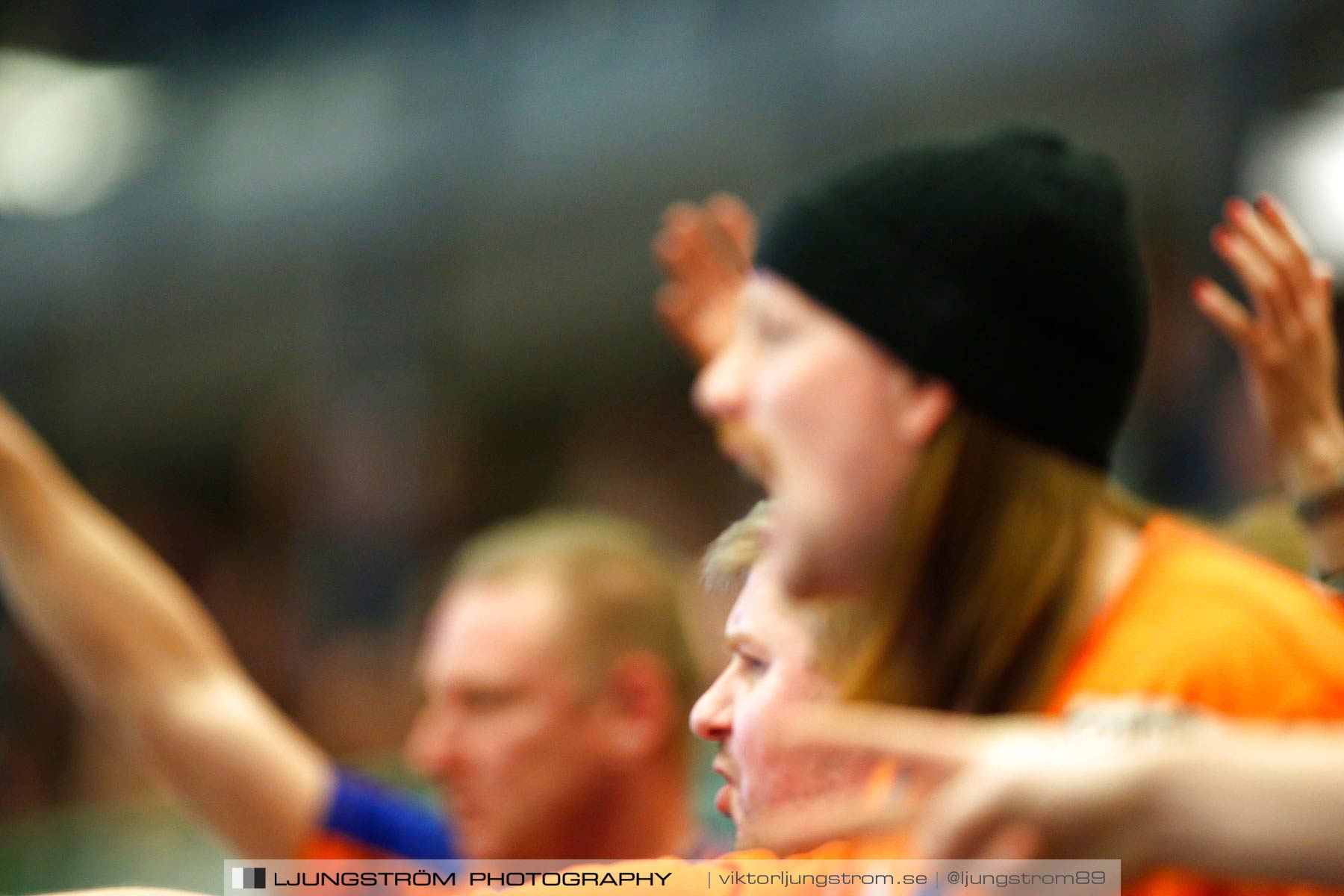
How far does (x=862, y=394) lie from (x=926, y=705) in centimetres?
19

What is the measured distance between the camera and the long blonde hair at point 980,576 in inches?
35.8

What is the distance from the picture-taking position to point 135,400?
8.25m

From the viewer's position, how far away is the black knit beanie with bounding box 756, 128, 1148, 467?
966 millimetres

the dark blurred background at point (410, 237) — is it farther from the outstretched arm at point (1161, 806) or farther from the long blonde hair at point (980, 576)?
the outstretched arm at point (1161, 806)

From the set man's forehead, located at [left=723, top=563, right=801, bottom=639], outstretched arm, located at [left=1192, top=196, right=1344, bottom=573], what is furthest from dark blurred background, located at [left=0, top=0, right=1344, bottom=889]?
man's forehead, located at [left=723, top=563, right=801, bottom=639]

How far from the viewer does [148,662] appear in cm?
187

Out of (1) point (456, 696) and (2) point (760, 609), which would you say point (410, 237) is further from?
(2) point (760, 609)

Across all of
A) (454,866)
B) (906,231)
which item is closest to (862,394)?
(906,231)

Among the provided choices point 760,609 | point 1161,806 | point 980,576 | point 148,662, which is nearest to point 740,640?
A: point 760,609

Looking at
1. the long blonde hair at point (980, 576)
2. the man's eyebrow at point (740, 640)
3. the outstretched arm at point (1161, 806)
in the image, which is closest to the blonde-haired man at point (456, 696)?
the man's eyebrow at point (740, 640)

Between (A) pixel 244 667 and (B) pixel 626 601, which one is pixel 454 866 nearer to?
(B) pixel 626 601

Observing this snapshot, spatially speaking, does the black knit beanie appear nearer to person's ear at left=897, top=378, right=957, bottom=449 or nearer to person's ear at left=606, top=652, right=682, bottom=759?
person's ear at left=897, top=378, right=957, bottom=449

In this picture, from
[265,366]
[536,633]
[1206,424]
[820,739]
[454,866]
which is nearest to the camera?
[820,739]

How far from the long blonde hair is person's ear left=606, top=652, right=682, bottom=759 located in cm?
117
